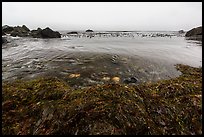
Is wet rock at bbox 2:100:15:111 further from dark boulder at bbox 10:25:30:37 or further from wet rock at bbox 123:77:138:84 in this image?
dark boulder at bbox 10:25:30:37

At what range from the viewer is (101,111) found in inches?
192

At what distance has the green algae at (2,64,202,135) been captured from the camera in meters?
4.61

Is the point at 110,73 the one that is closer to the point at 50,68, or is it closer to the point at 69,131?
the point at 50,68

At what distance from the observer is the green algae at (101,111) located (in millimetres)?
4605

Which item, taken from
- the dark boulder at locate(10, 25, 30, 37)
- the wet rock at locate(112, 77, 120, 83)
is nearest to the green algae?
the wet rock at locate(112, 77, 120, 83)

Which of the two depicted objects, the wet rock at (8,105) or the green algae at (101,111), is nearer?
the green algae at (101,111)

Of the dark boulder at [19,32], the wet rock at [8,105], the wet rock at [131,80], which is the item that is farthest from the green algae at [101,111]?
the dark boulder at [19,32]

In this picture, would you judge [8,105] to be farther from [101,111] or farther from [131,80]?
[131,80]

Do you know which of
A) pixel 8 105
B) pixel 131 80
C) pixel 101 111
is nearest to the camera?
pixel 101 111

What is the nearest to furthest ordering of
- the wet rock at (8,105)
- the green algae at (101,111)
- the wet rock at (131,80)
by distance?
the green algae at (101,111), the wet rock at (8,105), the wet rock at (131,80)

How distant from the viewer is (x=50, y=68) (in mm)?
10438

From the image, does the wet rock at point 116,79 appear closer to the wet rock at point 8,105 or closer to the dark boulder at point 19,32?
the wet rock at point 8,105

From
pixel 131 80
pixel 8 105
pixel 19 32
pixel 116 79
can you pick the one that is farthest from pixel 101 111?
pixel 19 32

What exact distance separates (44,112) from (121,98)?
7.05ft
